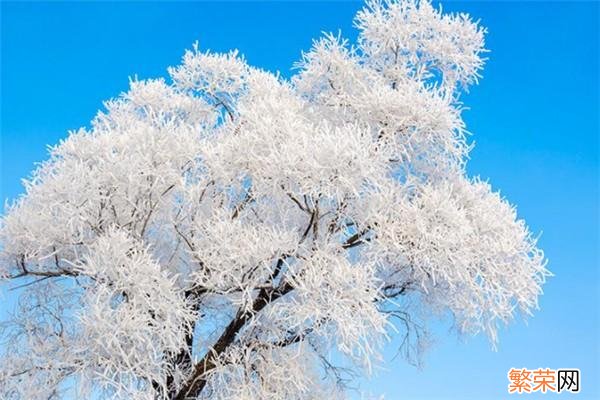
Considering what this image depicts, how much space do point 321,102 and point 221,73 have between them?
1334mm

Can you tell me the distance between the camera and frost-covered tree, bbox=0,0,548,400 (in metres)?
6.65

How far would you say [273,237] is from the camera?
22.3 feet

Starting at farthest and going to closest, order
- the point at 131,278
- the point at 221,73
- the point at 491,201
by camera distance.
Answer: the point at 221,73, the point at 491,201, the point at 131,278

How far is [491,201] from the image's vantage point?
302 inches

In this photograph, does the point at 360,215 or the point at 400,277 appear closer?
the point at 360,215

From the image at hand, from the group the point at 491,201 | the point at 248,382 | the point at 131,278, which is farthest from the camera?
the point at 491,201

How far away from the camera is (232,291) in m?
6.96

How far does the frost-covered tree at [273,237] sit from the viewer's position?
6648mm

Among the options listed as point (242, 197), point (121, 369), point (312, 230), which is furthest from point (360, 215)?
point (121, 369)

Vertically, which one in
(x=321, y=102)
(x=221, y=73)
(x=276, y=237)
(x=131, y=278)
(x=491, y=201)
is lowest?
(x=131, y=278)

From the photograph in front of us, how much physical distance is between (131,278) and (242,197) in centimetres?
115

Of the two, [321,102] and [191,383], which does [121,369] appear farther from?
[321,102]

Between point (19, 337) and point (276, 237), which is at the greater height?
point (276, 237)

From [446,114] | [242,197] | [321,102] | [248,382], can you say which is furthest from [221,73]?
[248,382]
